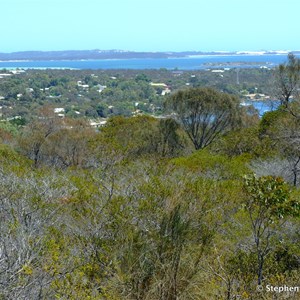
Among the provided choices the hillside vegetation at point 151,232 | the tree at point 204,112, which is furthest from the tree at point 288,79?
the tree at point 204,112

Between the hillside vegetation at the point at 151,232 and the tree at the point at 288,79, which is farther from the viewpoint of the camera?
the tree at the point at 288,79

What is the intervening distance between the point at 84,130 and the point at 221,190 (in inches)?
571

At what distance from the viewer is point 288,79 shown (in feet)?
54.7

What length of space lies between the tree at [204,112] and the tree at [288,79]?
15.0ft

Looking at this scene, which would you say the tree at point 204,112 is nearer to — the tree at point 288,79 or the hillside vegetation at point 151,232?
the tree at point 288,79

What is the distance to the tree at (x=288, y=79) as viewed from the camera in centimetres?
1642

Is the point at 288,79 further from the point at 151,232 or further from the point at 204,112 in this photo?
the point at 151,232

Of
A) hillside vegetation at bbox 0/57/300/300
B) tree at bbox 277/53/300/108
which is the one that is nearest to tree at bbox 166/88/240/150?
tree at bbox 277/53/300/108

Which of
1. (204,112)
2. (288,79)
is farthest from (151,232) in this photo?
(204,112)

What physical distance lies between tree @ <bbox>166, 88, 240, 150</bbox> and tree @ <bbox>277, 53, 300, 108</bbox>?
4.56 metres

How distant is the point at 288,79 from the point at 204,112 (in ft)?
17.6

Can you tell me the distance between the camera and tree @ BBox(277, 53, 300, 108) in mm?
16422

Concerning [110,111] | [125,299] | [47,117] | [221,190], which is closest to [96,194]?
[221,190]

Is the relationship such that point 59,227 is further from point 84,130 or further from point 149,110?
point 149,110
